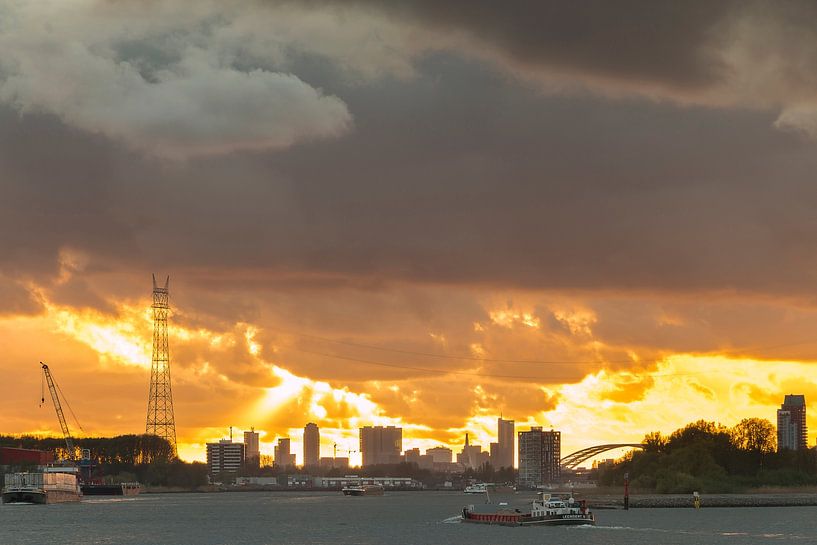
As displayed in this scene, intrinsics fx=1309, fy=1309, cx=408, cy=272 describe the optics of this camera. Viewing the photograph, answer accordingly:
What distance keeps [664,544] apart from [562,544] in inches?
612

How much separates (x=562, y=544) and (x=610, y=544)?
7.39 metres

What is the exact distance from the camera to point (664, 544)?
200m

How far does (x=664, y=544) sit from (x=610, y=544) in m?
8.94

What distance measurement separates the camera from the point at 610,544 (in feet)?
647

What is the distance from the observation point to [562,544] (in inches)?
7864
